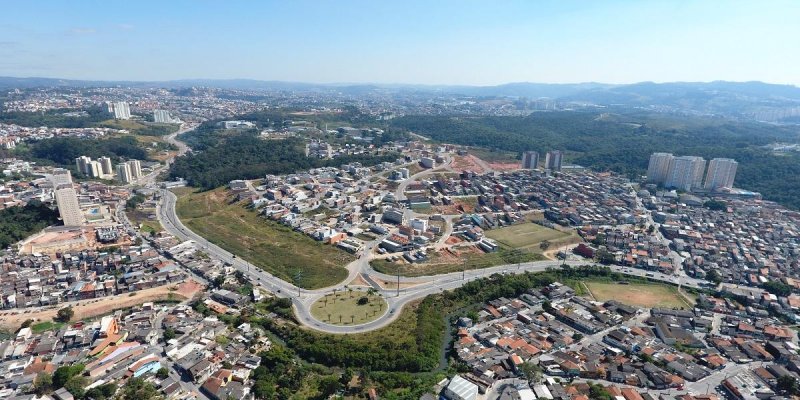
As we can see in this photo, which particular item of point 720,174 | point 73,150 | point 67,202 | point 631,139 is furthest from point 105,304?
point 631,139

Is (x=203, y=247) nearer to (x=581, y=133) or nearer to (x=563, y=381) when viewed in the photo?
(x=563, y=381)

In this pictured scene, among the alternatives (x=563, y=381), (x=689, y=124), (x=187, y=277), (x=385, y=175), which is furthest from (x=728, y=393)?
(x=689, y=124)

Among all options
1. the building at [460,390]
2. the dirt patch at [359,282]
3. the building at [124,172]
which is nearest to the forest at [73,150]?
the building at [124,172]

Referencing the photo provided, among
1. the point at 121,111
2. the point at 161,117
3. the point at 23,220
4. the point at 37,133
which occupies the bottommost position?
the point at 23,220

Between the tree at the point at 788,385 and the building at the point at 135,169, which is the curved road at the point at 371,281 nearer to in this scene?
the tree at the point at 788,385

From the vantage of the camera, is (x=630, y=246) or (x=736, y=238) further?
(x=736, y=238)

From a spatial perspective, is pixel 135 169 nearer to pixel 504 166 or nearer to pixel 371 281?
pixel 371 281
